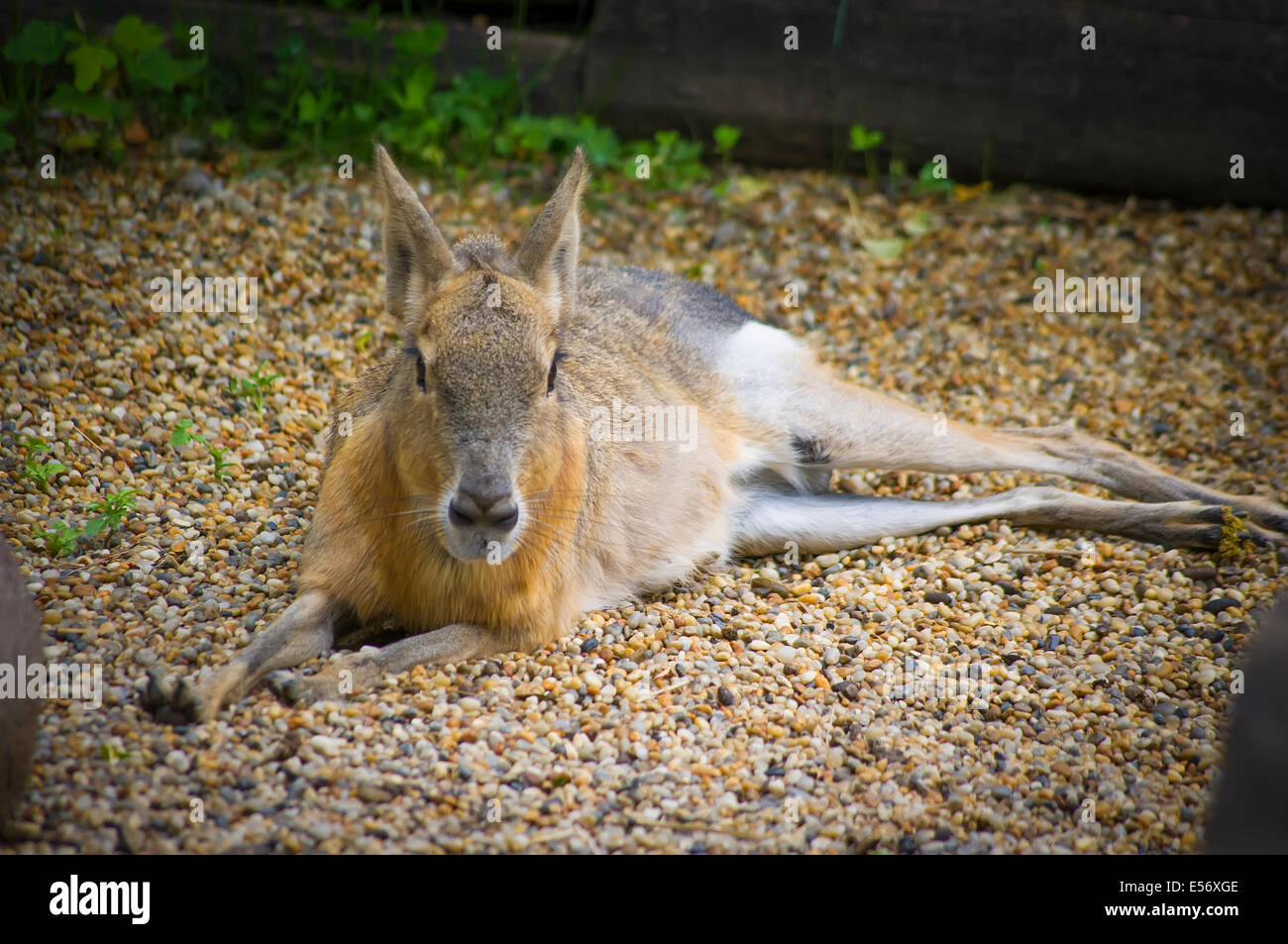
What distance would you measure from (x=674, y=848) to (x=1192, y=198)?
5301 mm

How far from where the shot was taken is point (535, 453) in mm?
3537

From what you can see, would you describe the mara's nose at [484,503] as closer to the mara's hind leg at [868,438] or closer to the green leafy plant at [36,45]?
the mara's hind leg at [868,438]

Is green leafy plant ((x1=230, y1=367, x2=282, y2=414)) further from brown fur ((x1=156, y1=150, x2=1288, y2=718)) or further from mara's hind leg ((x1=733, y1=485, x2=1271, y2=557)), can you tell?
mara's hind leg ((x1=733, y1=485, x2=1271, y2=557))

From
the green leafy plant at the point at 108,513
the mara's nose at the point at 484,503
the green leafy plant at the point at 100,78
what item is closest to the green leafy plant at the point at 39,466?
the green leafy plant at the point at 108,513

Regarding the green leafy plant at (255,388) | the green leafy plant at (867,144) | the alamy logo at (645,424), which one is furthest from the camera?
the green leafy plant at (867,144)

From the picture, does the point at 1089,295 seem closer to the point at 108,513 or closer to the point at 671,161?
the point at 671,161

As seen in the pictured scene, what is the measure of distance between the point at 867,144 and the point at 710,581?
3235mm

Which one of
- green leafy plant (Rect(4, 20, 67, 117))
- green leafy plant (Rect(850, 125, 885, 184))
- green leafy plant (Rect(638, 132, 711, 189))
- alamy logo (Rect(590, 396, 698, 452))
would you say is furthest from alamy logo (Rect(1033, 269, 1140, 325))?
green leafy plant (Rect(4, 20, 67, 117))

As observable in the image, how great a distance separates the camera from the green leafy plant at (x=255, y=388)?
492cm

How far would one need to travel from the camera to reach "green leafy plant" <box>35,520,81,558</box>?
392 cm

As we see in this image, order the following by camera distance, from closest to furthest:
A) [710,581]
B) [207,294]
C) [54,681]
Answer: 1. [54,681]
2. [710,581]
3. [207,294]

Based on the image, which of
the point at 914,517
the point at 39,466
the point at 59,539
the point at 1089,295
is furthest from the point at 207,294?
the point at 1089,295

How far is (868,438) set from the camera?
4.91 metres

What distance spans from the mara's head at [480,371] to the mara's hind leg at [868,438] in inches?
49.6
